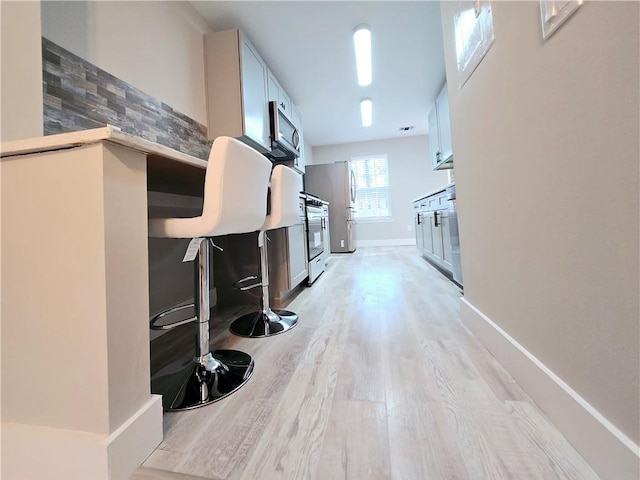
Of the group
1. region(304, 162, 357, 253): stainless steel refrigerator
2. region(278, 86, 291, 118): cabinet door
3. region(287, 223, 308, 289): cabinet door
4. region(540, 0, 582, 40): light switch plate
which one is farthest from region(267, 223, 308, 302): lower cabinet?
region(304, 162, 357, 253): stainless steel refrigerator

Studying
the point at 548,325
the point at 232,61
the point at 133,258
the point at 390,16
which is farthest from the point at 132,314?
the point at 390,16

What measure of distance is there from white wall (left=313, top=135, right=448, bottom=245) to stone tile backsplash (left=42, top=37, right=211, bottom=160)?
466cm

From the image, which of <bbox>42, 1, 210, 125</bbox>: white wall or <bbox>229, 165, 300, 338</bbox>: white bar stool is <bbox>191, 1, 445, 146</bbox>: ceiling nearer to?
<bbox>42, 1, 210, 125</bbox>: white wall

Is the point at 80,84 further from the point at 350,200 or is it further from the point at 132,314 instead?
the point at 350,200

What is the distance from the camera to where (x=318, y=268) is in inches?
111

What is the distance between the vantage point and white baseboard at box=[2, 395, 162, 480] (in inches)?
22.4

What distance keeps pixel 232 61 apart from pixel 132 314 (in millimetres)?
2198

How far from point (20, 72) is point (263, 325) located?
4.41ft

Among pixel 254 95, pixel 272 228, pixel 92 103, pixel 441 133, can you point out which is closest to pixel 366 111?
pixel 441 133

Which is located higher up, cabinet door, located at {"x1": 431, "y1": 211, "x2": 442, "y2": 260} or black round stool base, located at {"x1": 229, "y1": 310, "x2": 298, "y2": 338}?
cabinet door, located at {"x1": 431, "y1": 211, "x2": 442, "y2": 260}

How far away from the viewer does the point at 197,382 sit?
0.94 m

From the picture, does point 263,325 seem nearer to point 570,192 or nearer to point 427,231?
point 570,192

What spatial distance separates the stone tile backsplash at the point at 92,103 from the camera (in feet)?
3.43

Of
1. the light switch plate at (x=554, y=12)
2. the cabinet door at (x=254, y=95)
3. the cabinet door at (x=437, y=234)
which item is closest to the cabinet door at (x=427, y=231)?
the cabinet door at (x=437, y=234)
